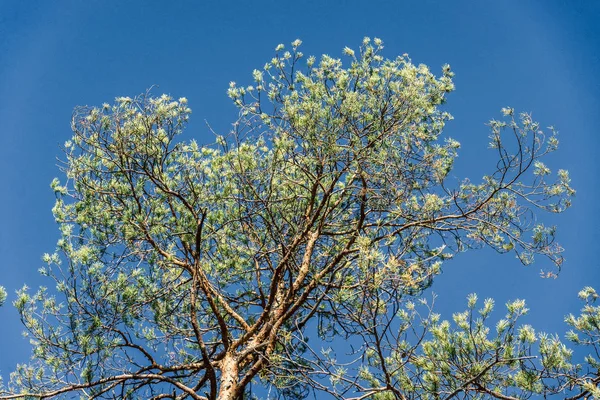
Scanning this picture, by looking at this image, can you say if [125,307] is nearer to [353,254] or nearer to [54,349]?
[54,349]

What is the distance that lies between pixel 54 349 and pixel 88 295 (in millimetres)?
639

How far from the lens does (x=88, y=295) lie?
20.4 ft

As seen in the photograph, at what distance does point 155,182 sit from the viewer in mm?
6398

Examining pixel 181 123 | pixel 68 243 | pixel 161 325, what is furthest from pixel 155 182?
pixel 161 325

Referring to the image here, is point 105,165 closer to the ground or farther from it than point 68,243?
farther from it

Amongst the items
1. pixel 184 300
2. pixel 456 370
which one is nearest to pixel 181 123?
pixel 184 300

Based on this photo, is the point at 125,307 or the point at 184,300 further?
the point at 184,300

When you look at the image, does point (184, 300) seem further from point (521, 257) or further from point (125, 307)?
point (521, 257)

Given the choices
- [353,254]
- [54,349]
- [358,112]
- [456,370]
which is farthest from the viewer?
[353,254]

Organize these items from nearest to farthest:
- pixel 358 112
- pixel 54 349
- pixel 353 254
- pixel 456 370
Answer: pixel 456 370 < pixel 54 349 < pixel 358 112 < pixel 353 254

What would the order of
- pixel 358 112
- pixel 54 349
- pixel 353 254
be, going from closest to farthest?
pixel 54 349 < pixel 358 112 < pixel 353 254

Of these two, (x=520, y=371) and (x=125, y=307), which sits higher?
(x=125, y=307)

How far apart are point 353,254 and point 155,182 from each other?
2.49 m

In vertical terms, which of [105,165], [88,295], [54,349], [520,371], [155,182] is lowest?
[520,371]
